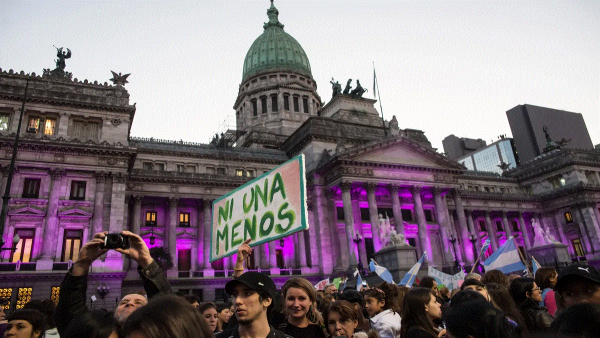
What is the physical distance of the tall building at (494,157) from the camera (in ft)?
362

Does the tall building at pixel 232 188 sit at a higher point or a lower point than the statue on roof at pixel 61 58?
lower

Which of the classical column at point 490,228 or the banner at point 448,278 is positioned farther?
the classical column at point 490,228

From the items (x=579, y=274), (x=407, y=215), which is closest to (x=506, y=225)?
(x=407, y=215)

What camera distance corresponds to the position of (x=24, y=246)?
31.1 meters

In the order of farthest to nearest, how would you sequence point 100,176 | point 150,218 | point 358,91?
point 358,91, point 150,218, point 100,176

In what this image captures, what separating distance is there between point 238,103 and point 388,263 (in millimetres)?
53872

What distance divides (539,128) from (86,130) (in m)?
95.0

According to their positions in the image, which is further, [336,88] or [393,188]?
[336,88]

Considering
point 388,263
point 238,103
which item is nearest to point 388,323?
point 388,263

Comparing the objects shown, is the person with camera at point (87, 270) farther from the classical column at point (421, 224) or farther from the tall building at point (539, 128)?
the tall building at point (539, 128)

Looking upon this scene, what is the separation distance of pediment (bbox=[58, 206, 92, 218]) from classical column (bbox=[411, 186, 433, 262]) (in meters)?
32.0

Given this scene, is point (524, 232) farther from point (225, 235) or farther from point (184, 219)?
point (225, 235)

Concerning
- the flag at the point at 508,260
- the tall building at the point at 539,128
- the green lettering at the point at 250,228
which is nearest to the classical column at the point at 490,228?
the flag at the point at 508,260

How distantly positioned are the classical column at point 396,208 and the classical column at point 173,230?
22.4 m
